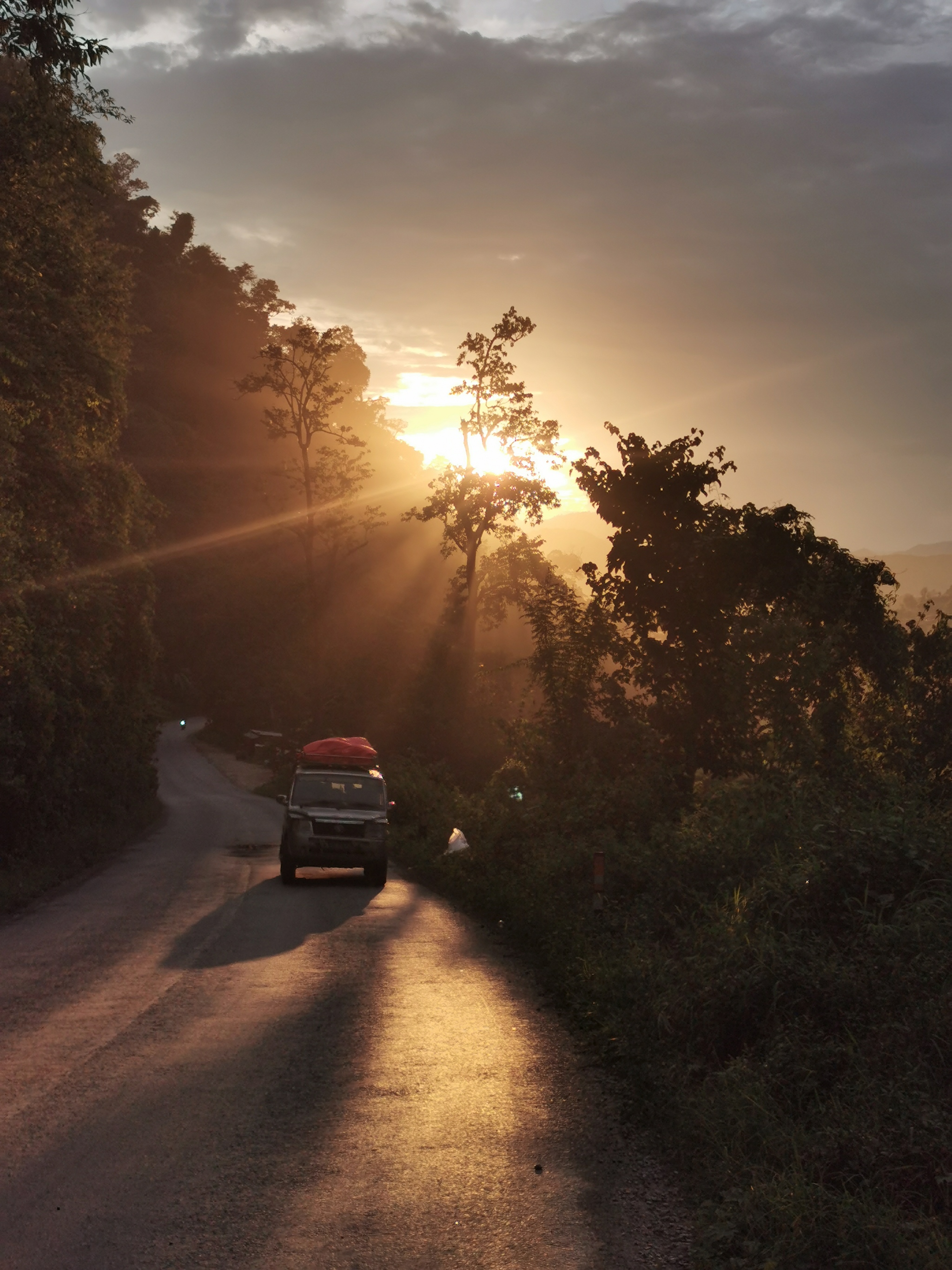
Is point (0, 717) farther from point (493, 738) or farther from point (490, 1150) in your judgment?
point (493, 738)

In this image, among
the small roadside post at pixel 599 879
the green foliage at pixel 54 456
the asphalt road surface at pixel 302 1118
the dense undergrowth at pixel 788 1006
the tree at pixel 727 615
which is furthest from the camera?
the tree at pixel 727 615

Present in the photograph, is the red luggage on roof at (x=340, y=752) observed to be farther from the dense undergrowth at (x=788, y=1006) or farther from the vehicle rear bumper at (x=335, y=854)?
the dense undergrowth at (x=788, y=1006)

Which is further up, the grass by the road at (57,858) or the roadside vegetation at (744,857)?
the roadside vegetation at (744,857)

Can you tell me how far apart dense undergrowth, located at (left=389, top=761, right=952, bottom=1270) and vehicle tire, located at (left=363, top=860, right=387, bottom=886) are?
682cm

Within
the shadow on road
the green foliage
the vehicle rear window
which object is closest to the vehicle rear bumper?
the shadow on road

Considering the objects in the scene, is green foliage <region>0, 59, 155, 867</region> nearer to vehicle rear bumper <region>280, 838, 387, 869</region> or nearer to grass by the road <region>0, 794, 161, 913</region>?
grass by the road <region>0, 794, 161, 913</region>

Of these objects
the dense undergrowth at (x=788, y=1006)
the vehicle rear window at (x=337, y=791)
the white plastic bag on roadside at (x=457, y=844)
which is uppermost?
the dense undergrowth at (x=788, y=1006)

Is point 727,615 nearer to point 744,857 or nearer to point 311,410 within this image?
point 744,857

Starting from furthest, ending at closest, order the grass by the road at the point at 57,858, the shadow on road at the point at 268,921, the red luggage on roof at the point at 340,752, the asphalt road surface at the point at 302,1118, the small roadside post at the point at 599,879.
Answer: the red luggage on roof at the point at 340,752 → the grass by the road at the point at 57,858 → the small roadside post at the point at 599,879 → the shadow on road at the point at 268,921 → the asphalt road surface at the point at 302,1118

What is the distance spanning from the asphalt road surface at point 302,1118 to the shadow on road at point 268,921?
0.13 metres

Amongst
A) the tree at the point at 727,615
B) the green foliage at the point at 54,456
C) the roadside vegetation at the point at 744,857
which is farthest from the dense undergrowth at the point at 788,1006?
the green foliage at the point at 54,456

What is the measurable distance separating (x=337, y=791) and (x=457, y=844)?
3.18 meters

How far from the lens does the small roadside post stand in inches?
537

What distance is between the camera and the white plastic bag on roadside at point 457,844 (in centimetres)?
2297
